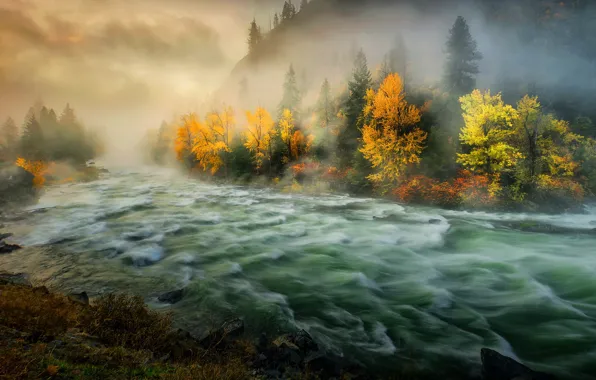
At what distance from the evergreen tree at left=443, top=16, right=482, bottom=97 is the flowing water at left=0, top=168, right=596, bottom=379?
35.1 m

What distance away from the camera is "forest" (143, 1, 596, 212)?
114ft

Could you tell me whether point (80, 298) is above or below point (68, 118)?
below

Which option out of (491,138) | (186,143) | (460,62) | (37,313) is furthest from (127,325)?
(186,143)

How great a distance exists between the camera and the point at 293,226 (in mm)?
25984

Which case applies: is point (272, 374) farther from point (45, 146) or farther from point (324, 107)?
point (45, 146)

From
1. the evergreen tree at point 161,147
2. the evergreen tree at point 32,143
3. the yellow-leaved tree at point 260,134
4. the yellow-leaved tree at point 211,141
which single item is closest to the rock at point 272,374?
the yellow-leaved tree at point 260,134

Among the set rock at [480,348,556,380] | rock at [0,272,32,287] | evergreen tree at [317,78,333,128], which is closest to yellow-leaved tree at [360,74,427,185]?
evergreen tree at [317,78,333,128]

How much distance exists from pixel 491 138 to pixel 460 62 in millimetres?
29437

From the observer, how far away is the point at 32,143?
66812 mm

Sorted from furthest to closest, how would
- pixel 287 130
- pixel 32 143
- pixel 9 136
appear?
pixel 9 136 → pixel 32 143 → pixel 287 130

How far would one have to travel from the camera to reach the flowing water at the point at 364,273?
10500 millimetres

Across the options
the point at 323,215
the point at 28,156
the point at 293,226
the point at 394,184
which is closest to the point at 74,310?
the point at 293,226

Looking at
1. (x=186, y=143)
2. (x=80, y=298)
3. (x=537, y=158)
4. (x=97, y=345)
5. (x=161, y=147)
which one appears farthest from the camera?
(x=161, y=147)

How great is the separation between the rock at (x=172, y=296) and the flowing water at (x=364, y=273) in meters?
0.30
